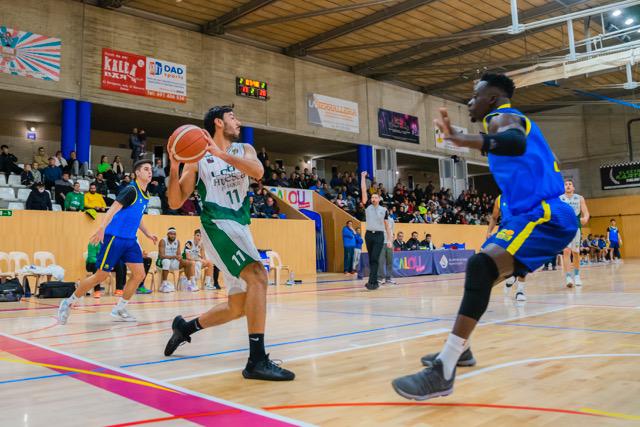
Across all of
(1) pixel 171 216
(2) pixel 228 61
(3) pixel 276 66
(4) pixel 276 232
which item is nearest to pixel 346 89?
(3) pixel 276 66

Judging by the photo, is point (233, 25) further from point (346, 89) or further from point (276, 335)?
point (276, 335)

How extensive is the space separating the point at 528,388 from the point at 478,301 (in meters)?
0.54

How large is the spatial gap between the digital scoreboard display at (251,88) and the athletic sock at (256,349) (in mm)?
17573

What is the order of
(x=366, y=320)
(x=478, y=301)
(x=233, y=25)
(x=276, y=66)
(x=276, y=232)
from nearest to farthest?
(x=478, y=301)
(x=366, y=320)
(x=276, y=232)
(x=233, y=25)
(x=276, y=66)

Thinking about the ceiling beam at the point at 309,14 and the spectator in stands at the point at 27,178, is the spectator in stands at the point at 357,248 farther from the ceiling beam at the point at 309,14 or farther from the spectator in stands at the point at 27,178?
the spectator in stands at the point at 27,178

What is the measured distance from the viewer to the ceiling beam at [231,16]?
1712 cm

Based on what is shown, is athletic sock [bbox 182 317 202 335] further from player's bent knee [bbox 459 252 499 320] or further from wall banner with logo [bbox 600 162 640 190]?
wall banner with logo [bbox 600 162 640 190]

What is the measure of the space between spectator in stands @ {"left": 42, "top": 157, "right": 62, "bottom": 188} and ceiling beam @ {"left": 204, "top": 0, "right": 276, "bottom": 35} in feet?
25.7

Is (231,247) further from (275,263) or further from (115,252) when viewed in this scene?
(275,263)

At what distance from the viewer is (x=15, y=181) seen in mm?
13656

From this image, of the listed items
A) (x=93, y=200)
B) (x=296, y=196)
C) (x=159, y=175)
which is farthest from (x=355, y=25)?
(x=93, y=200)

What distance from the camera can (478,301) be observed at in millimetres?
2475

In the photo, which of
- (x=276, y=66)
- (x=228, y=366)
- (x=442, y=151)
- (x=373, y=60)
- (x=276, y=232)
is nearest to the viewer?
(x=228, y=366)

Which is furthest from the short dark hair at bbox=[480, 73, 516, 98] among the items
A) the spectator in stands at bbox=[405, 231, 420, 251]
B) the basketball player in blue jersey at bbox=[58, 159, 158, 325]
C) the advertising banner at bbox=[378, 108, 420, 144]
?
the advertising banner at bbox=[378, 108, 420, 144]
